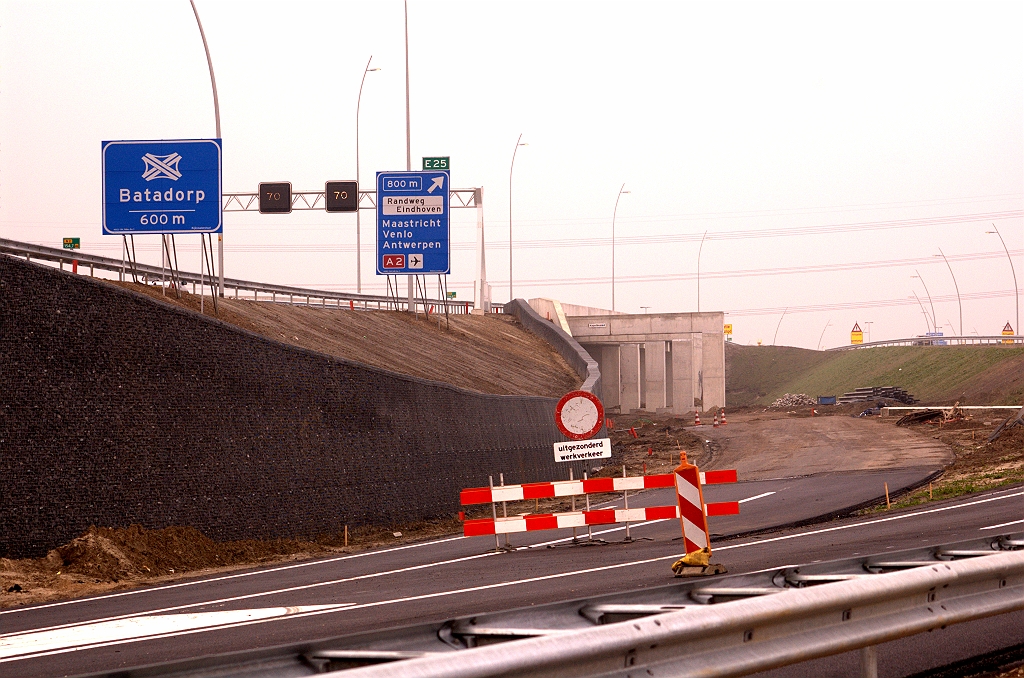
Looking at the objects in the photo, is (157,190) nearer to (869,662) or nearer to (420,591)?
(420,591)

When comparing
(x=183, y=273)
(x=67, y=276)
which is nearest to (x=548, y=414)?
(x=183, y=273)

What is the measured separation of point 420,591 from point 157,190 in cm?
1573

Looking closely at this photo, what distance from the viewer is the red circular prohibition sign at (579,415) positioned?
763 inches

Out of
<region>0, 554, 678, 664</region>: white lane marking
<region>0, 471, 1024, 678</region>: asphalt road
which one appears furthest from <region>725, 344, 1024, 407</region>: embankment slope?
<region>0, 554, 678, 664</region>: white lane marking

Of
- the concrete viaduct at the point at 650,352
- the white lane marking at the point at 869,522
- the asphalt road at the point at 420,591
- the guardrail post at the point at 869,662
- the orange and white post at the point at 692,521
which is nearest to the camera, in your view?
the guardrail post at the point at 869,662

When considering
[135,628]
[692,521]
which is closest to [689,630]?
[135,628]

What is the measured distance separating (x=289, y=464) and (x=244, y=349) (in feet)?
7.45

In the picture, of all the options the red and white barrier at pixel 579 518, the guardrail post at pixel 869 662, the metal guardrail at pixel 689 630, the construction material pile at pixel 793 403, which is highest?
the metal guardrail at pixel 689 630

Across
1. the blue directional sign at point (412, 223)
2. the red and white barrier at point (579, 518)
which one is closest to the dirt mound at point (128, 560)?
the red and white barrier at point (579, 518)

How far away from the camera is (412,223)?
130 ft

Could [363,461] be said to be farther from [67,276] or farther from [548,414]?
[548,414]

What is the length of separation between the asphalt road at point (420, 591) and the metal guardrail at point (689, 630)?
877mm

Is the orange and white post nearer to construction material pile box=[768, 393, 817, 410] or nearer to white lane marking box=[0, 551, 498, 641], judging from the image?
white lane marking box=[0, 551, 498, 641]

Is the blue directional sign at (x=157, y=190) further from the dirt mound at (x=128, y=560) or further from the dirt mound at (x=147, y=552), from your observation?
the dirt mound at (x=147, y=552)
